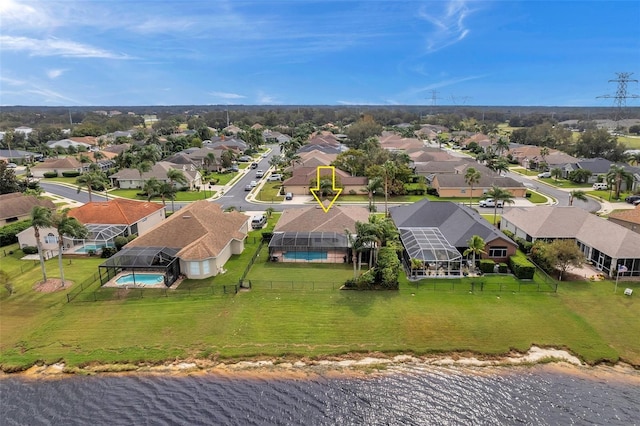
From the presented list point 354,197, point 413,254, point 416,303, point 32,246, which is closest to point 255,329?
point 416,303

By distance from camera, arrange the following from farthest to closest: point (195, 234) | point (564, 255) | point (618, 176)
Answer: point (618, 176)
point (195, 234)
point (564, 255)

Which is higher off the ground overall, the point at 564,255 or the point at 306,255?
the point at 564,255

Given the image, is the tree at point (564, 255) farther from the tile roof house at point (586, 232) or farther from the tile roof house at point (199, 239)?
the tile roof house at point (199, 239)

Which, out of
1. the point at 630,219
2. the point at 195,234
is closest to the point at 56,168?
the point at 195,234

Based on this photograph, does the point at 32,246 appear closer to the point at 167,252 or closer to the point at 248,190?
the point at 167,252

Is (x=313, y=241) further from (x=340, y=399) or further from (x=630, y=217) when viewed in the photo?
(x=630, y=217)

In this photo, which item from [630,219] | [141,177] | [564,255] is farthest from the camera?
[141,177]
